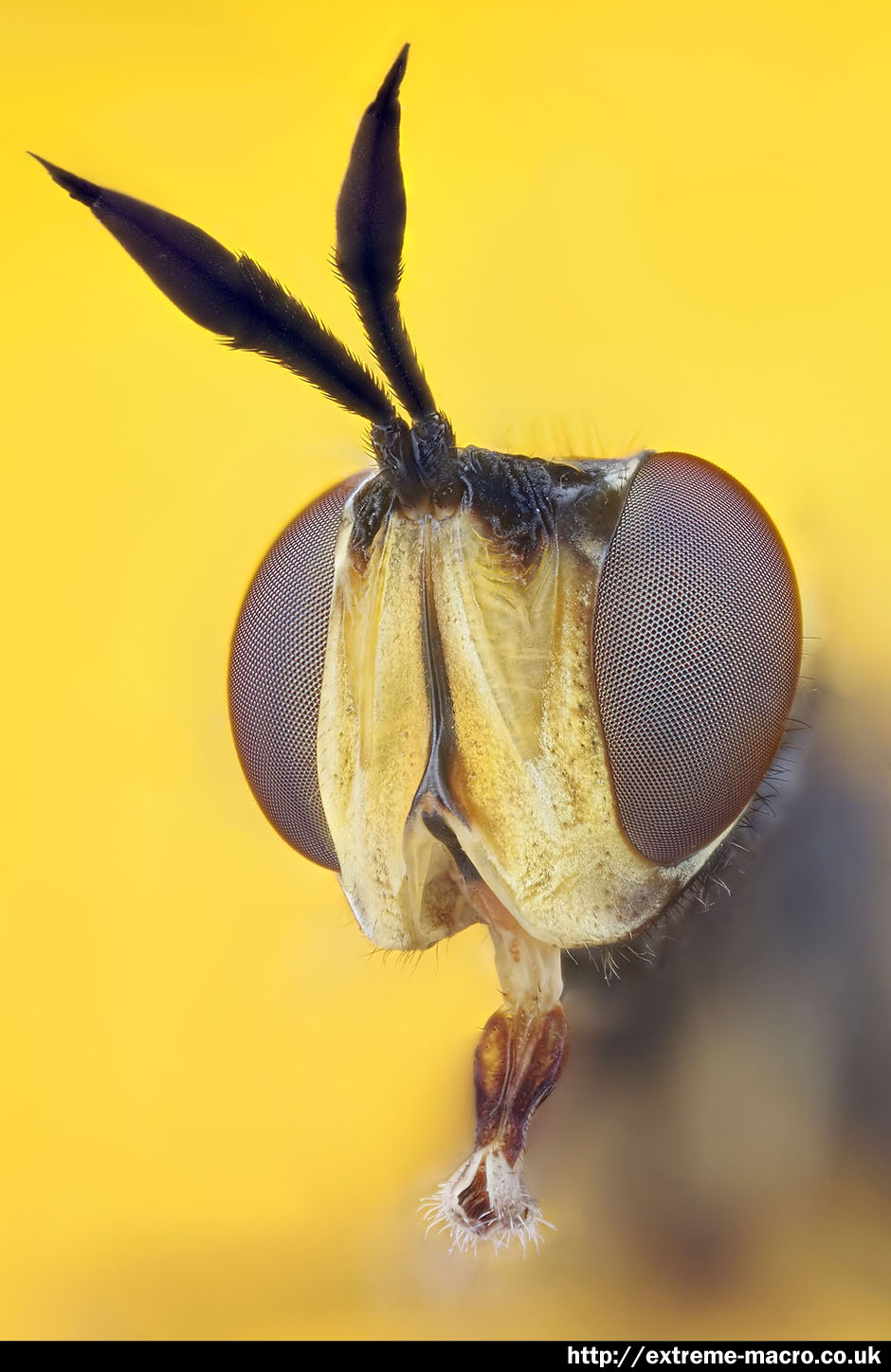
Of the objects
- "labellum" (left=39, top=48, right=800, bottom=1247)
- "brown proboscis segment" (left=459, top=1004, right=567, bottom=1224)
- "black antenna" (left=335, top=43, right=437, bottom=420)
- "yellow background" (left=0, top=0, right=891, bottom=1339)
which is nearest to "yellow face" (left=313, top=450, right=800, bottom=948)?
"labellum" (left=39, top=48, right=800, bottom=1247)

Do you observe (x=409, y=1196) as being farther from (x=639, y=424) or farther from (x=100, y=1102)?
(x=639, y=424)

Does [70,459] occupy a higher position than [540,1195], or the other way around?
[70,459]

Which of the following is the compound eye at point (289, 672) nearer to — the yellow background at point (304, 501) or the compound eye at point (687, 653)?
the compound eye at point (687, 653)

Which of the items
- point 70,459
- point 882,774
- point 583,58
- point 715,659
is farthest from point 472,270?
point 715,659

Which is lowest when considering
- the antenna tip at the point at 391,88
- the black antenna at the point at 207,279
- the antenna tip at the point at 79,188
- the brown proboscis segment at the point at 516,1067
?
the brown proboscis segment at the point at 516,1067

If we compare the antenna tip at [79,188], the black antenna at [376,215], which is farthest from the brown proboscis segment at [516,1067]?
the antenna tip at [79,188]

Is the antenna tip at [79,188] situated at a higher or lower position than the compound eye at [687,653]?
higher
